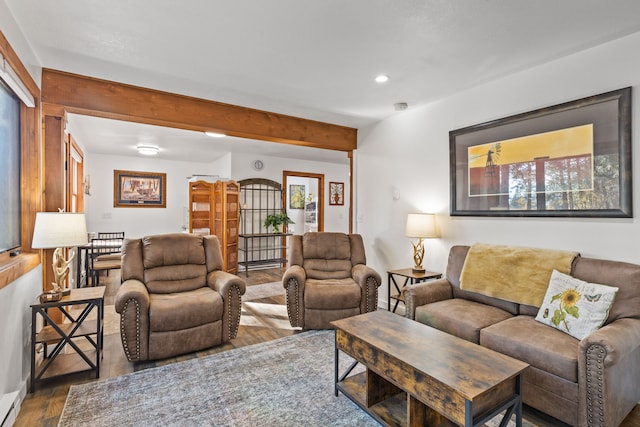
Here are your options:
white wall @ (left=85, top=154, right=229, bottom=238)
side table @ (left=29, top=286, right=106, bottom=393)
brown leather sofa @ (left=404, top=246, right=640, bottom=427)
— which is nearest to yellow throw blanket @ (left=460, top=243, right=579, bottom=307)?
brown leather sofa @ (left=404, top=246, right=640, bottom=427)

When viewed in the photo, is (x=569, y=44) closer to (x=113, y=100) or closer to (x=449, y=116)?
(x=449, y=116)

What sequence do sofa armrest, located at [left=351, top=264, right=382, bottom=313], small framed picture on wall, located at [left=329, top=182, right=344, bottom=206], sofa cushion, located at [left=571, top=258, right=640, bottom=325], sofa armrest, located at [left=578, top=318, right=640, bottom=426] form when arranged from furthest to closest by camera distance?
small framed picture on wall, located at [left=329, top=182, right=344, bottom=206] < sofa armrest, located at [left=351, top=264, right=382, bottom=313] < sofa cushion, located at [left=571, top=258, right=640, bottom=325] < sofa armrest, located at [left=578, top=318, right=640, bottom=426]

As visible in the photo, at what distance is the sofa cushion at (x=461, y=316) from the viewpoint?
2.40 metres

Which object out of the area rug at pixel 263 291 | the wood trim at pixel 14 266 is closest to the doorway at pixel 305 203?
the area rug at pixel 263 291

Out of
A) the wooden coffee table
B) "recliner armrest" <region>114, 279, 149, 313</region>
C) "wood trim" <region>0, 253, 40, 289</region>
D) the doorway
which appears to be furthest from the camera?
the doorway

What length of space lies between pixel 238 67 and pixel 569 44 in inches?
98.9

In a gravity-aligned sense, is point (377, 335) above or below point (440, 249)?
below

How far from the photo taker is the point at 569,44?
7.77ft

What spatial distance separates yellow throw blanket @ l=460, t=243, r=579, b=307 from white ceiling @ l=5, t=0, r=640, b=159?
155 cm

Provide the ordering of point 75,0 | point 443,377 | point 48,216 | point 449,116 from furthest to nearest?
point 449,116 < point 48,216 < point 75,0 < point 443,377

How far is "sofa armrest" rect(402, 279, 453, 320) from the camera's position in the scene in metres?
2.84

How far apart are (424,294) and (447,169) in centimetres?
140

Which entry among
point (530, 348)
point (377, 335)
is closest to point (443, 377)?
point (377, 335)

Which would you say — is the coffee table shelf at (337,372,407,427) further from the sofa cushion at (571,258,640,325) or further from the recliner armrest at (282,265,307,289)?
the sofa cushion at (571,258,640,325)
